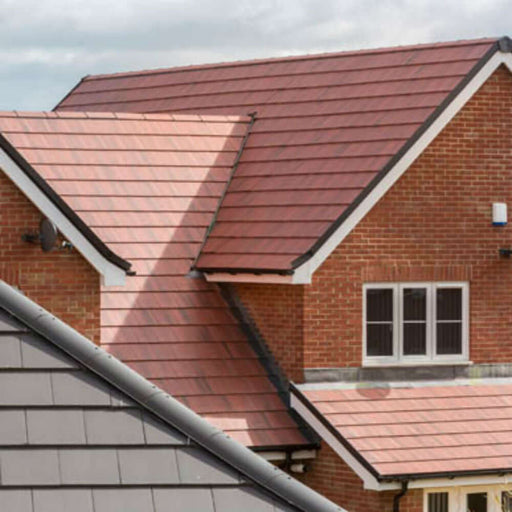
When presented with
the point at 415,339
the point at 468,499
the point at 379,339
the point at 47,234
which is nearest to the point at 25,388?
the point at 47,234

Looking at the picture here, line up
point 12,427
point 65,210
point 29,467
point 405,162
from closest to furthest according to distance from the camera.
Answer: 1. point 29,467
2. point 12,427
3. point 65,210
4. point 405,162

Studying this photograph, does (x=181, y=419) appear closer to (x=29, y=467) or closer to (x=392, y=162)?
(x=29, y=467)

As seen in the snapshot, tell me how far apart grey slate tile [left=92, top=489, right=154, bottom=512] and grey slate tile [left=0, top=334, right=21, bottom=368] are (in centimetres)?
81

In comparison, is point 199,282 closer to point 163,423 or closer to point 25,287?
point 25,287

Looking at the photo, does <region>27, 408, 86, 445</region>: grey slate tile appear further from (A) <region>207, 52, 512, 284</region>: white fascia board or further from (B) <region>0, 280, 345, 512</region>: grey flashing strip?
(A) <region>207, 52, 512, 284</region>: white fascia board

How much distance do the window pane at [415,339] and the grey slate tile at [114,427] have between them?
1364cm

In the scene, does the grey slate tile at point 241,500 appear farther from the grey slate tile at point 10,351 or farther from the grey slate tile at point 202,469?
the grey slate tile at point 10,351

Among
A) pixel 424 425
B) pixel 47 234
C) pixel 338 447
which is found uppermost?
pixel 47 234

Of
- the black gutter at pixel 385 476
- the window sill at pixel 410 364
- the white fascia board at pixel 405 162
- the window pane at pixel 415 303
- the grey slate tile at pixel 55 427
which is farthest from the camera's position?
the window pane at pixel 415 303

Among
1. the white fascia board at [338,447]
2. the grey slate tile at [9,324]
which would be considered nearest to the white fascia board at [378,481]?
the white fascia board at [338,447]

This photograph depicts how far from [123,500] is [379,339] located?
14.0 metres

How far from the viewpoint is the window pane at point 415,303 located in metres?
20.7

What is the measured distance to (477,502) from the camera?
19578mm

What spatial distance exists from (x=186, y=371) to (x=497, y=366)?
4.53m
